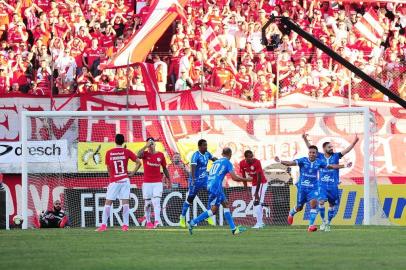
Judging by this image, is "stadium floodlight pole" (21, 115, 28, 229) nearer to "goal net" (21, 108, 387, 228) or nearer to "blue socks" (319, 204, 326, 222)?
"goal net" (21, 108, 387, 228)

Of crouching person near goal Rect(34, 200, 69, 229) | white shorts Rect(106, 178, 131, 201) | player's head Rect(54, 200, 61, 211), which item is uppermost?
white shorts Rect(106, 178, 131, 201)

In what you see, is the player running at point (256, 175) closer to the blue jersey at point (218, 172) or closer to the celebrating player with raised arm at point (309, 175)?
the celebrating player with raised arm at point (309, 175)

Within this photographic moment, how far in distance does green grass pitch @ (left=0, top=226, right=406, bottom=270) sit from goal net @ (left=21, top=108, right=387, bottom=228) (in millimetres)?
4876

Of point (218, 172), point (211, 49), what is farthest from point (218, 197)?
point (211, 49)

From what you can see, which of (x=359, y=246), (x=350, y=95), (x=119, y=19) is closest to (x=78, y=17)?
(x=119, y=19)

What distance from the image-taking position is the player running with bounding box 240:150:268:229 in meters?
28.1

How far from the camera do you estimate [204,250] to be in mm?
18297

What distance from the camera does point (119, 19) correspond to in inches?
1318

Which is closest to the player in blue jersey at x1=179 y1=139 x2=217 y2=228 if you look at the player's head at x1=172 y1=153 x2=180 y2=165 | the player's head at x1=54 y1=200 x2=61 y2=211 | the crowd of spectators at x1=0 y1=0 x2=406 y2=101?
the player's head at x1=172 y1=153 x2=180 y2=165

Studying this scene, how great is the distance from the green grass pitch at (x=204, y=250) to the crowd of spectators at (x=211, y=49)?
630 cm

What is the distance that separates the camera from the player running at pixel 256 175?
28.1 m

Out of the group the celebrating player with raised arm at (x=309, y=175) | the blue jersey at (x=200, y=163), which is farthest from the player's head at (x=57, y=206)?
the celebrating player with raised arm at (x=309, y=175)

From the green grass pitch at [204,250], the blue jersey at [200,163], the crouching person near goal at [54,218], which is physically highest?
the blue jersey at [200,163]

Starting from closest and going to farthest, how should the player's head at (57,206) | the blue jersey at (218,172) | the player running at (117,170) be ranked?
the blue jersey at (218,172) < the player running at (117,170) < the player's head at (57,206)
